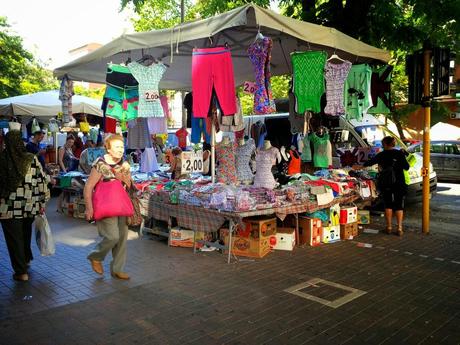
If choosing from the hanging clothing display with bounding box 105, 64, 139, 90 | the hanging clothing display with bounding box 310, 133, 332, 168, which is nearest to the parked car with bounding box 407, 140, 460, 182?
the hanging clothing display with bounding box 310, 133, 332, 168

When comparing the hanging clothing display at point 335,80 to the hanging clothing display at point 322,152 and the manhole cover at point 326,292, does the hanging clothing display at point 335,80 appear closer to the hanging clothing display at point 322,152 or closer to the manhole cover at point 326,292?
the hanging clothing display at point 322,152

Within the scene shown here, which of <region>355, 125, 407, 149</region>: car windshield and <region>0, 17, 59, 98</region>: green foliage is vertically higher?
<region>0, 17, 59, 98</region>: green foliage

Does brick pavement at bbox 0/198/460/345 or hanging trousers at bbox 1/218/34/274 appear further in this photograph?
hanging trousers at bbox 1/218/34/274

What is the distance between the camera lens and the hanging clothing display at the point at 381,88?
8875 millimetres

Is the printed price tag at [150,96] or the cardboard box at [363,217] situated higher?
the printed price tag at [150,96]

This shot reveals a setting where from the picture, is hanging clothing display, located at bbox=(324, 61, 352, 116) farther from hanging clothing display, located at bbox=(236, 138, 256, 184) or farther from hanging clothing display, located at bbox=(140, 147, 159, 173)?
hanging clothing display, located at bbox=(140, 147, 159, 173)

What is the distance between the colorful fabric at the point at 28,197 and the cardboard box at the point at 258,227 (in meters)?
2.88

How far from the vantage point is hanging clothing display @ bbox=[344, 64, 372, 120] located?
8.16m

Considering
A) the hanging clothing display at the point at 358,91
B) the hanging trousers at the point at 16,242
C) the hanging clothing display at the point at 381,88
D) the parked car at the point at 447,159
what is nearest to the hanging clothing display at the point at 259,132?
the hanging clothing display at the point at 358,91

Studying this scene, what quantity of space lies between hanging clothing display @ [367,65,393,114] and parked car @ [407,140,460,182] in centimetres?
925

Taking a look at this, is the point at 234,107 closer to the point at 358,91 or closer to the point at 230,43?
the point at 230,43

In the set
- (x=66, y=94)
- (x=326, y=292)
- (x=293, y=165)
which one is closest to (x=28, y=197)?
(x=326, y=292)

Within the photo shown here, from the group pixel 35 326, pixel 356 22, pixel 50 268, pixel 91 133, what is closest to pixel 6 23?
pixel 91 133

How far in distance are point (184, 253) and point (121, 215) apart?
5.97 feet
